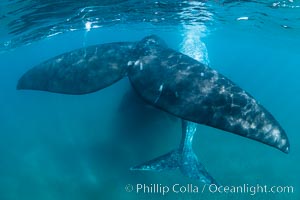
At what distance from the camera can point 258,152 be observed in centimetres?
1319

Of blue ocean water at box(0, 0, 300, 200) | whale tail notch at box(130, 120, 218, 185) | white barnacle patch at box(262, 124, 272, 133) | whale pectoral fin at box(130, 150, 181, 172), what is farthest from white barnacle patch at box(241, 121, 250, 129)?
blue ocean water at box(0, 0, 300, 200)

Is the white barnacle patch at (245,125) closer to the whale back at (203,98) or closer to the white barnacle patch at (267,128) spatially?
the whale back at (203,98)

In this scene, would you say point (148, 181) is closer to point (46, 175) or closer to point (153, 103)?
point (46, 175)

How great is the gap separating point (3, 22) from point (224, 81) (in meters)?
15.8

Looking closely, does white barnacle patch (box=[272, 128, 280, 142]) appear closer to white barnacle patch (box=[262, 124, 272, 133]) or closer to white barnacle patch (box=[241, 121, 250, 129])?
white barnacle patch (box=[262, 124, 272, 133])

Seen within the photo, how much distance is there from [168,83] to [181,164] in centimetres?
403

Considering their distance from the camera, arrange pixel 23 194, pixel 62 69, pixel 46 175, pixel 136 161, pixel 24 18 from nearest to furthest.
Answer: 1. pixel 62 69
2. pixel 23 194
3. pixel 46 175
4. pixel 136 161
5. pixel 24 18

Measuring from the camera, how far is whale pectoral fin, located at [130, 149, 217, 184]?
24.9 ft

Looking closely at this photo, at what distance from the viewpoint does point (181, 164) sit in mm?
8062

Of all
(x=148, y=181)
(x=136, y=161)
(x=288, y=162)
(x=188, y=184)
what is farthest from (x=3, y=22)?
(x=288, y=162)

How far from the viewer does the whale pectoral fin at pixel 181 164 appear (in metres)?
7.59

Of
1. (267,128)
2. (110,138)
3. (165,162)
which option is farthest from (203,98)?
(110,138)

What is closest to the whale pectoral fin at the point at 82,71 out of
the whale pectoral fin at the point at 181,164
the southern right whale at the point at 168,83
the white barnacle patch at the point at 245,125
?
the southern right whale at the point at 168,83

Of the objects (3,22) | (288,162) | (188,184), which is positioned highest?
(3,22)
